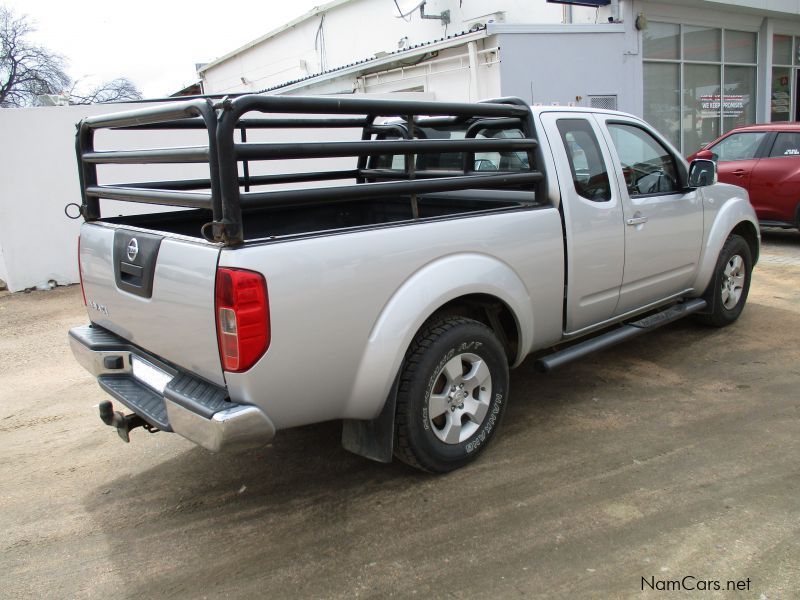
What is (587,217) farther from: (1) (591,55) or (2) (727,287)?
(1) (591,55)

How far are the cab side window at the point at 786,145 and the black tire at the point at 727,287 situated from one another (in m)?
4.60

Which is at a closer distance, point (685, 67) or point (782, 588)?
point (782, 588)

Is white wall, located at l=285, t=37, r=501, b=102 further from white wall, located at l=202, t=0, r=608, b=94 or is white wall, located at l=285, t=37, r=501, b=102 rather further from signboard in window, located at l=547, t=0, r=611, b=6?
white wall, located at l=202, t=0, r=608, b=94

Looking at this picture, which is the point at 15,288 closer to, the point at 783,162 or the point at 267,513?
the point at 267,513

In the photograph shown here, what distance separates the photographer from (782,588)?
2.58 meters

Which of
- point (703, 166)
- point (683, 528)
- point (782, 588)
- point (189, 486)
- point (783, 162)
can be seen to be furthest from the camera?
point (783, 162)

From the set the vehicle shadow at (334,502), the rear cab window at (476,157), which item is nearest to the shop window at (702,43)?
the rear cab window at (476,157)

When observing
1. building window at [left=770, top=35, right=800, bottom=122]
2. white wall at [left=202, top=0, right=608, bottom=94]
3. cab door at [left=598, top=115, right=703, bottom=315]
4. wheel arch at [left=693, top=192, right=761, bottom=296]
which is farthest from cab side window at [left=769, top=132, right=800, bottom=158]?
building window at [left=770, top=35, right=800, bottom=122]

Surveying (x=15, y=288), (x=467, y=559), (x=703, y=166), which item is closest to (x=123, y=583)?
(x=467, y=559)

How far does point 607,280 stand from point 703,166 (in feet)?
4.51

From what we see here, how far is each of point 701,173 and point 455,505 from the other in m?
3.12

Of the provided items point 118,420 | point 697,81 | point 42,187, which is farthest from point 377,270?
point 697,81

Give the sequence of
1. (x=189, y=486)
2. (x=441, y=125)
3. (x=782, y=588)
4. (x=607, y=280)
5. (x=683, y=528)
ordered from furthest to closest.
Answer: (x=441, y=125)
(x=607, y=280)
(x=189, y=486)
(x=683, y=528)
(x=782, y=588)

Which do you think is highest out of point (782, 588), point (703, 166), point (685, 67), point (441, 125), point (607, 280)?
point (685, 67)
